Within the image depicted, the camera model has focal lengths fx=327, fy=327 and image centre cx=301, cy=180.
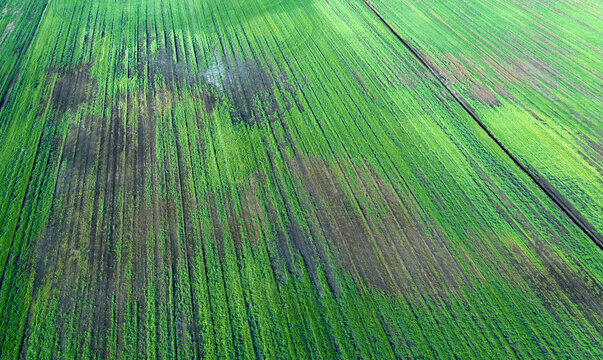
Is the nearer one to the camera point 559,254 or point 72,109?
point 559,254

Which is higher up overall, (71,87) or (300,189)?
(71,87)

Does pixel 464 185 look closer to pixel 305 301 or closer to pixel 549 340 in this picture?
pixel 549 340

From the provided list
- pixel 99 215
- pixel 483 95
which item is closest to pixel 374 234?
pixel 99 215

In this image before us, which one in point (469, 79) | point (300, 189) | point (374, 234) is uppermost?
point (469, 79)

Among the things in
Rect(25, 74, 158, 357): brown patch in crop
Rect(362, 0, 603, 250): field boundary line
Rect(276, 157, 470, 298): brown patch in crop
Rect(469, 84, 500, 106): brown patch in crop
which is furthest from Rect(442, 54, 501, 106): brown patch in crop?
Rect(25, 74, 158, 357): brown patch in crop

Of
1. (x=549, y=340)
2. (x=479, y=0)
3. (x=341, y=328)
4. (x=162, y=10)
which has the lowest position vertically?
(x=549, y=340)

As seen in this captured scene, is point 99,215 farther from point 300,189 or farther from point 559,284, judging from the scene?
point 559,284

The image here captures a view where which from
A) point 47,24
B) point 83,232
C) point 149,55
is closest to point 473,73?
point 149,55

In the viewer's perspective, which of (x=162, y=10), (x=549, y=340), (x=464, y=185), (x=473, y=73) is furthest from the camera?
(x=162, y=10)

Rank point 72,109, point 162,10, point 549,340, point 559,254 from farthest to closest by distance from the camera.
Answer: point 162,10
point 72,109
point 559,254
point 549,340
